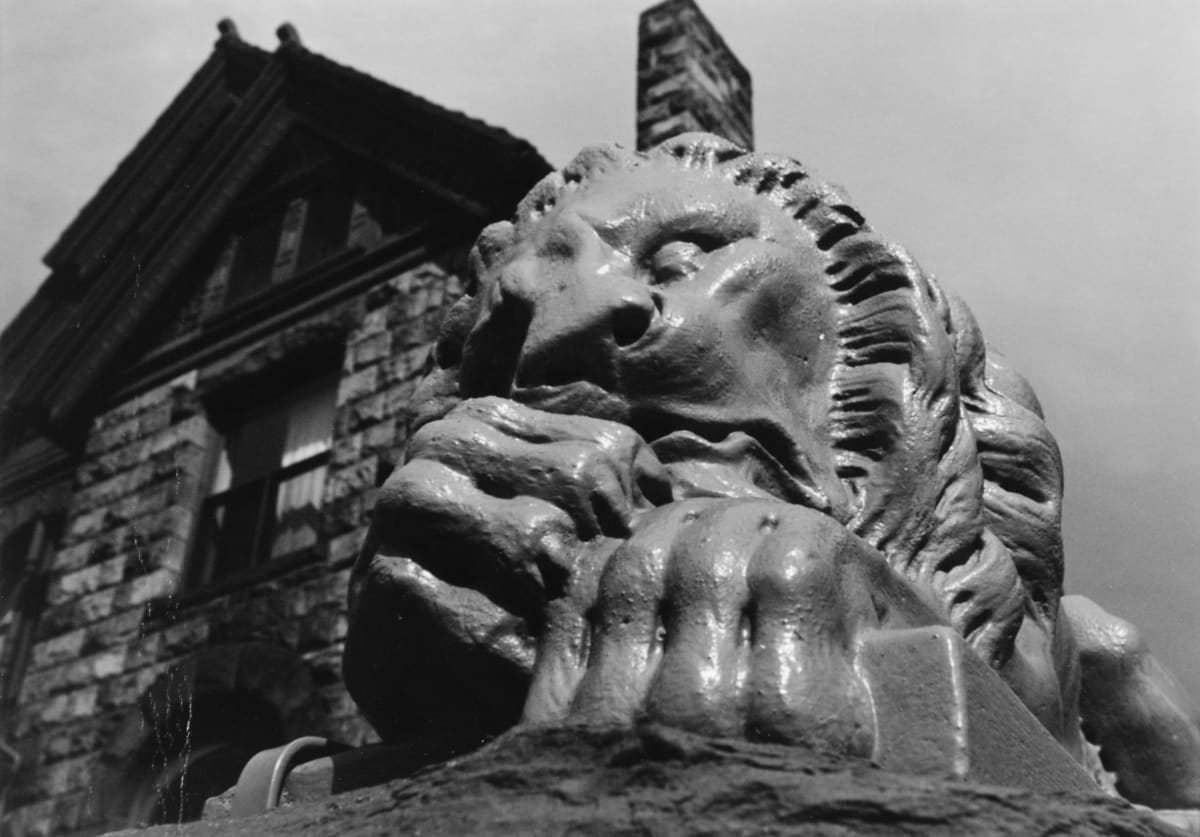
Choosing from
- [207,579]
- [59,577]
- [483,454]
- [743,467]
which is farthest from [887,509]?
[59,577]

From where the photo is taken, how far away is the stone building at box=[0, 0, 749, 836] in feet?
27.7

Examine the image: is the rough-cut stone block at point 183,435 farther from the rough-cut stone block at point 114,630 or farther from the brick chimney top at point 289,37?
the brick chimney top at point 289,37

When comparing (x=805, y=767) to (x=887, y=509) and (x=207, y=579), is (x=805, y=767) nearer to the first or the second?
(x=887, y=509)

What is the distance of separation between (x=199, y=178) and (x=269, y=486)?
11.6 ft

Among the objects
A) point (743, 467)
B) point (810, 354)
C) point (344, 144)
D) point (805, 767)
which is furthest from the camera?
point (344, 144)

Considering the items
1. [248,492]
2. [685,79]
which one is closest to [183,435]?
[248,492]

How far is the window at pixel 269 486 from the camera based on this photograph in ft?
30.2

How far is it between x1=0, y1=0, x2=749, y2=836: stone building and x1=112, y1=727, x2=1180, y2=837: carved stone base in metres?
5.66

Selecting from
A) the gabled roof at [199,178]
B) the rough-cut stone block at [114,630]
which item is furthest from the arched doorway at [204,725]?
the gabled roof at [199,178]

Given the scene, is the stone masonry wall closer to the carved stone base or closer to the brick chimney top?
the brick chimney top

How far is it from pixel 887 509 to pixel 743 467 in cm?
21

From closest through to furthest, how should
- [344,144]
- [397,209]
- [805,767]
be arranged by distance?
1. [805,767]
2. [397,209]
3. [344,144]

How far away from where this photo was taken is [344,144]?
1077cm

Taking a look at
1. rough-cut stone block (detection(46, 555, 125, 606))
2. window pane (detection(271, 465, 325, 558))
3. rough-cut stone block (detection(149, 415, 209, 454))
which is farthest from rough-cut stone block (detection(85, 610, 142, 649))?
rough-cut stone block (detection(149, 415, 209, 454))
